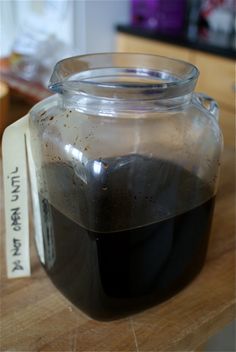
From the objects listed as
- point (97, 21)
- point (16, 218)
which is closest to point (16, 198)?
point (16, 218)

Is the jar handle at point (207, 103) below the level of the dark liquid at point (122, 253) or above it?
above

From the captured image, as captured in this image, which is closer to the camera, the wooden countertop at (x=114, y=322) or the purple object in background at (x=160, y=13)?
the wooden countertop at (x=114, y=322)

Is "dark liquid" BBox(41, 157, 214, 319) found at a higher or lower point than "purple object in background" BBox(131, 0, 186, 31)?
higher

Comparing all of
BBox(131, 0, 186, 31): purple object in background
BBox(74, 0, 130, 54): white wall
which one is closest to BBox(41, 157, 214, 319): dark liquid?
BBox(74, 0, 130, 54): white wall

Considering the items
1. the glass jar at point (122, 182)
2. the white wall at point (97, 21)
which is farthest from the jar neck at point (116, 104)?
the white wall at point (97, 21)

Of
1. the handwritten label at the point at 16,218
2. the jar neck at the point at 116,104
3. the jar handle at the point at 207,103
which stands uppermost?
the jar neck at the point at 116,104

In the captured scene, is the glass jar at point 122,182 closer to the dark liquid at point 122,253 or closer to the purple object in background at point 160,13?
the dark liquid at point 122,253

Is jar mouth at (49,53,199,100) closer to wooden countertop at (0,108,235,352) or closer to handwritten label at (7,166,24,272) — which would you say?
handwritten label at (7,166,24,272)
